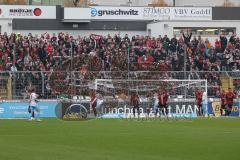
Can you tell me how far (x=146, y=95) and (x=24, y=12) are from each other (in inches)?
655

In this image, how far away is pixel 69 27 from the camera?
65000 millimetres

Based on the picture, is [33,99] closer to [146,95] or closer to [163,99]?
[163,99]

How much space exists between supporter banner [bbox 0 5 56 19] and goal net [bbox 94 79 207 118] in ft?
48.4

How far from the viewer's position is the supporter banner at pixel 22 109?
48.9m

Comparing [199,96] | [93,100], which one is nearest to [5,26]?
[93,100]

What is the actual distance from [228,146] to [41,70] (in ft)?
92.5

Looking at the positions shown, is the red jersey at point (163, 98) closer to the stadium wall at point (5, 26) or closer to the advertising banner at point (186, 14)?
the stadium wall at point (5, 26)

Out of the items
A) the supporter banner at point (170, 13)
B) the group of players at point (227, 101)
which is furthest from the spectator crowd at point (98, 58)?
the supporter banner at point (170, 13)

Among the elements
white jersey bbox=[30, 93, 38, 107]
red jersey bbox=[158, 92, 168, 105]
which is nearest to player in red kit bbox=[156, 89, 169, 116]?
red jersey bbox=[158, 92, 168, 105]

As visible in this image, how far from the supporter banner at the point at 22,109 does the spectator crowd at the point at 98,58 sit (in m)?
0.87

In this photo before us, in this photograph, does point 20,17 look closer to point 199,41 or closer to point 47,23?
point 47,23

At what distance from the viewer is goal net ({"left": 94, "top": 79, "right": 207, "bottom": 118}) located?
5066 cm

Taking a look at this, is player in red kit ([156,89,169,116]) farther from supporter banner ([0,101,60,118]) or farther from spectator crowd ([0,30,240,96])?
supporter banner ([0,101,60,118])

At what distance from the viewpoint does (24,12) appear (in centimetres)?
6341
